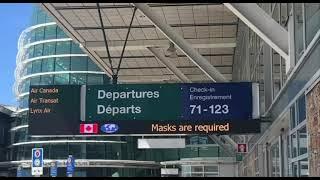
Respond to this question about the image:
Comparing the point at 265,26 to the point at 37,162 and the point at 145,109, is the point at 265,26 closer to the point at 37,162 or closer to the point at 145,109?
the point at 145,109

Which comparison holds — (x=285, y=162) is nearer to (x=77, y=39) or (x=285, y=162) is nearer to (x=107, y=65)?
(x=77, y=39)

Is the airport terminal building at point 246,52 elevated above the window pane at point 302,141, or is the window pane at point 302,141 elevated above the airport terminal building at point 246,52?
the airport terminal building at point 246,52

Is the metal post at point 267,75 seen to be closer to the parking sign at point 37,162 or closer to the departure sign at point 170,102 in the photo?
the departure sign at point 170,102

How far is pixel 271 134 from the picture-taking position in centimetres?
1502

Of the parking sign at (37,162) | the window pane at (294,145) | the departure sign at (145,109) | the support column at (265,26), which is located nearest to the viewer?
the window pane at (294,145)

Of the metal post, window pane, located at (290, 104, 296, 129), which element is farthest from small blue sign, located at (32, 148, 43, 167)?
window pane, located at (290, 104, 296, 129)

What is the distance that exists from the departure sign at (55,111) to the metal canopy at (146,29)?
229 inches

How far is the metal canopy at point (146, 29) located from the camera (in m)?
23.6

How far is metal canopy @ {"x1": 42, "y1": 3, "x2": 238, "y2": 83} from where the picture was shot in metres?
23.6

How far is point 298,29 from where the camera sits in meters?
10.7

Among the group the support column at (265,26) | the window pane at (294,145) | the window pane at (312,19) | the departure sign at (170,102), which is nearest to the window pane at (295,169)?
the window pane at (294,145)

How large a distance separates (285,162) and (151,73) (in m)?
23.0

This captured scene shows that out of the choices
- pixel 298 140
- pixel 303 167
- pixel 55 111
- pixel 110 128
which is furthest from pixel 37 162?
pixel 303 167

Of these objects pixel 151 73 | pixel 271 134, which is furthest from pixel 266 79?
pixel 151 73
